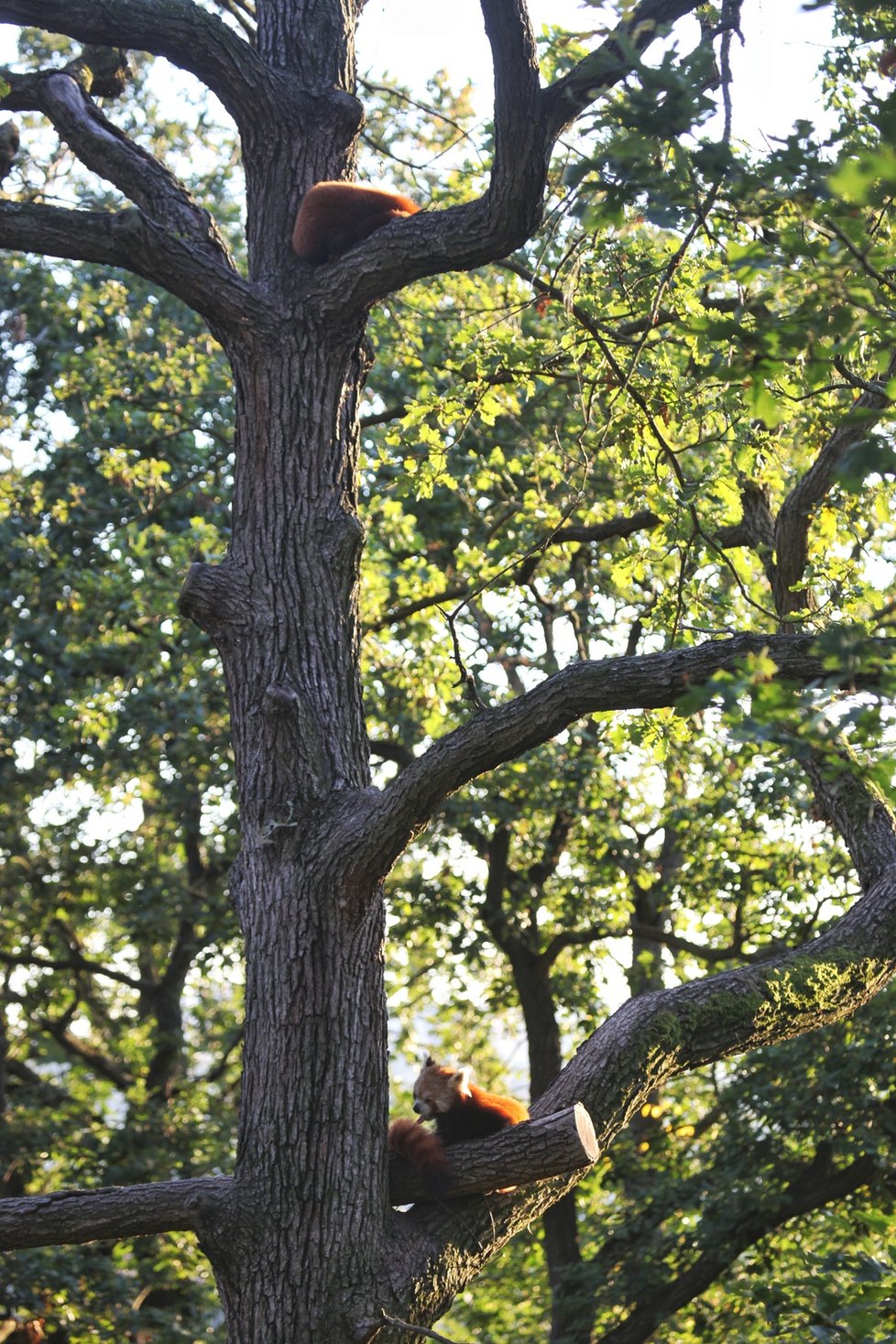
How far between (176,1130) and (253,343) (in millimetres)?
8853

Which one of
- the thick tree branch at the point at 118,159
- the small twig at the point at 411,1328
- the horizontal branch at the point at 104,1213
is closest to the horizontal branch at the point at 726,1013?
the small twig at the point at 411,1328

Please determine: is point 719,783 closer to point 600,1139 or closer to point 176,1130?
point 176,1130

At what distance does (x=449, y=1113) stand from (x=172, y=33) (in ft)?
12.6

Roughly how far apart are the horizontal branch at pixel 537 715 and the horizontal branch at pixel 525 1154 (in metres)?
0.87

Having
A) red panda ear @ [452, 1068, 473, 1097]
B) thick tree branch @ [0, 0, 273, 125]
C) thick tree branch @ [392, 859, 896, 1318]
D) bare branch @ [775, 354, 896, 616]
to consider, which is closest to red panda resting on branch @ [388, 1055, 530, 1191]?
red panda ear @ [452, 1068, 473, 1097]

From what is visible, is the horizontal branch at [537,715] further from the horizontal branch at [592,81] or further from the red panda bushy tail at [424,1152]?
the horizontal branch at [592,81]

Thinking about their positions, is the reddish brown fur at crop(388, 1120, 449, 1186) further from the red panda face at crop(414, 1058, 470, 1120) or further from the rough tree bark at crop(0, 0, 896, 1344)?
the red panda face at crop(414, 1058, 470, 1120)

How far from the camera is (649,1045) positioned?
4043 millimetres

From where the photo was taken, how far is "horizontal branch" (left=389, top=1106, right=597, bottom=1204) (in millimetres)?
3691

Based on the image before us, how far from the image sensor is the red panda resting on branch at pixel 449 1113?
3973 millimetres

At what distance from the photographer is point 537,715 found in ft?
12.7

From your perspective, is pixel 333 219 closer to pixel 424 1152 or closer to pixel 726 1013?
pixel 726 1013

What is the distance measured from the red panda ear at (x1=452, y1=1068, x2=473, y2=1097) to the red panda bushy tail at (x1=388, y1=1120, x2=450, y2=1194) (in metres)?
0.59

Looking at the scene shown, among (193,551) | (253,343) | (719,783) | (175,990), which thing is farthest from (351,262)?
(175,990)
